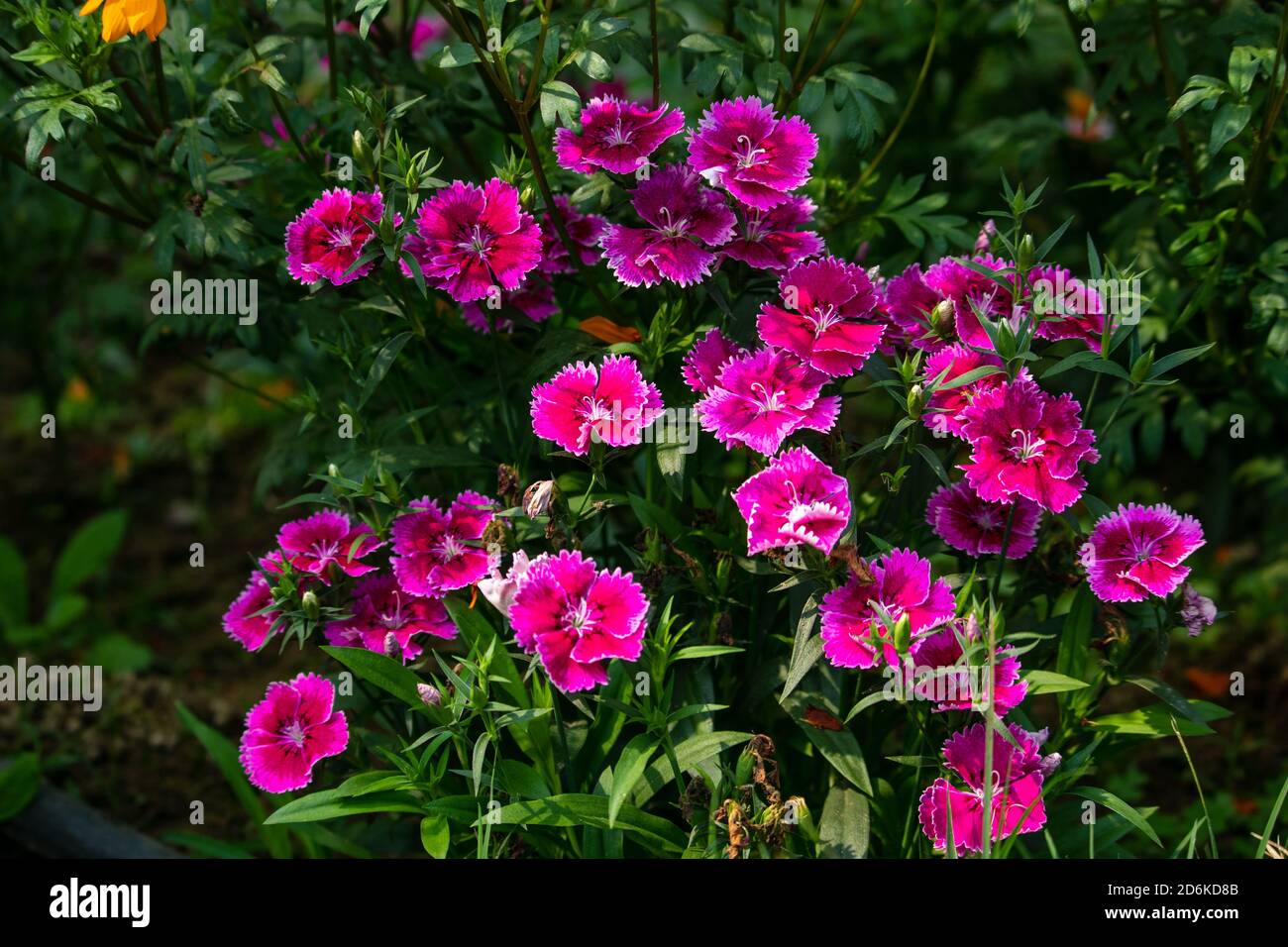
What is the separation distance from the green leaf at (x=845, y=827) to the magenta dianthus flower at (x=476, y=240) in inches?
33.5

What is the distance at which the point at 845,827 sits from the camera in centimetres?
190

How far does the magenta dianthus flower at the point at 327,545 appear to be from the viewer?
198 centimetres

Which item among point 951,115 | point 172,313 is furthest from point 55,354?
point 951,115

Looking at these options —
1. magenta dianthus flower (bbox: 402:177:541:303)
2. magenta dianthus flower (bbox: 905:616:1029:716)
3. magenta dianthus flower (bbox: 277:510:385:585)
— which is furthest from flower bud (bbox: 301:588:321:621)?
magenta dianthus flower (bbox: 905:616:1029:716)

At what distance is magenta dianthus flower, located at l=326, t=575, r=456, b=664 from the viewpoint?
1979 millimetres

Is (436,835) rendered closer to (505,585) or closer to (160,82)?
(505,585)

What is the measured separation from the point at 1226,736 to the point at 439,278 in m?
1.94

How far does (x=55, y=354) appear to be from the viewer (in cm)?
363

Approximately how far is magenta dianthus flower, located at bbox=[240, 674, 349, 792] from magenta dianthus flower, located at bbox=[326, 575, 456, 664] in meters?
0.08

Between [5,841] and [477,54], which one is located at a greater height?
[477,54]

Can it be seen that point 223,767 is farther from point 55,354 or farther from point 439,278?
point 55,354

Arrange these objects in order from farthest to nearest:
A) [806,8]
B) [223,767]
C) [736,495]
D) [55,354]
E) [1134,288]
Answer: [55,354] → [806,8] → [223,767] → [1134,288] → [736,495]
